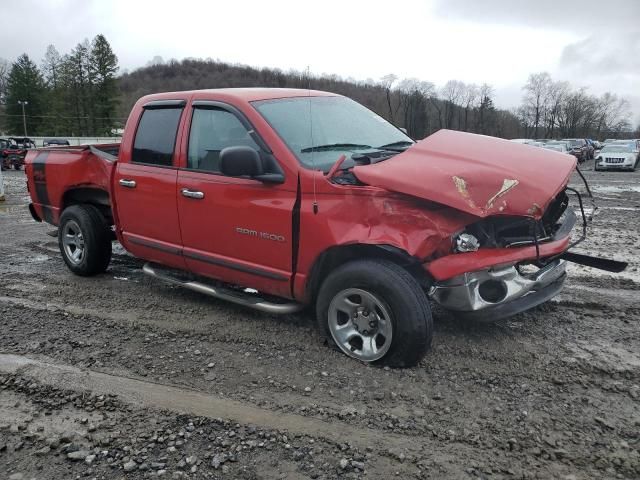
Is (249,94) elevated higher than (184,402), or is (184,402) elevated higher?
(249,94)

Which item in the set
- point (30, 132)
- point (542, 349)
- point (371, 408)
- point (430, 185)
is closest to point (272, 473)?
point (371, 408)

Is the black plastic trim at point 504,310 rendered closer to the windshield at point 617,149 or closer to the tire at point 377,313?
the tire at point 377,313

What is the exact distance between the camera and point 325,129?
4.34 meters

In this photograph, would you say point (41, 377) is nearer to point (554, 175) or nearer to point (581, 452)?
point (581, 452)

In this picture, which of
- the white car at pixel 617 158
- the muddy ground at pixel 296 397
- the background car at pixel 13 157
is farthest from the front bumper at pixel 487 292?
the background car at pixel 13 157

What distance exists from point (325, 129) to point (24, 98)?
265 feet

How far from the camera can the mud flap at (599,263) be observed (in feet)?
13.8

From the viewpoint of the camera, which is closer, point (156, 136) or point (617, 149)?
point (156, 136)

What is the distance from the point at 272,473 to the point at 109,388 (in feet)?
4.65

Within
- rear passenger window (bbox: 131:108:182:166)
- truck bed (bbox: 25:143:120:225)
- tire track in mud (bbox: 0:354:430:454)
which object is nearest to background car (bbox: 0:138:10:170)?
truck bed (bbox: 25:143:120:225)

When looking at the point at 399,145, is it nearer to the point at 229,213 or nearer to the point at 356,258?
the point at 356,258

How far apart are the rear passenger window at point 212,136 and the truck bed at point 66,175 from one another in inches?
47.7

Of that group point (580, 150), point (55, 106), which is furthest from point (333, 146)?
point (55, 106)

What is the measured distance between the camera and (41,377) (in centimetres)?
358
